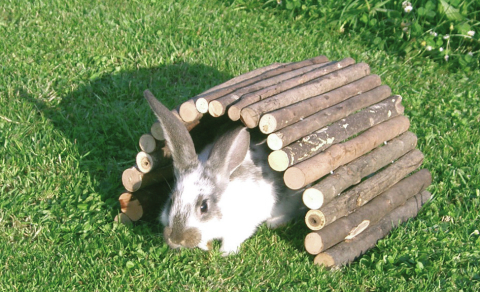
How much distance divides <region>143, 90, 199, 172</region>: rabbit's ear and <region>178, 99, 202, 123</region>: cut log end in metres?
0.12

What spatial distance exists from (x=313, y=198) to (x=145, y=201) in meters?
1.33

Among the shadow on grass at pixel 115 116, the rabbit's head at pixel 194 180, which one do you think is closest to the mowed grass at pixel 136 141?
the shadow on grass at pixel 115 116

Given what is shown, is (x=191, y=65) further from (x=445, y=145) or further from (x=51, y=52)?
(x=445, y=145)

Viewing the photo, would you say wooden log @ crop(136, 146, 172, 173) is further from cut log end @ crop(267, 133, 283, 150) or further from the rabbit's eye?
cut log end @ crop(267, 133, 283, 150)

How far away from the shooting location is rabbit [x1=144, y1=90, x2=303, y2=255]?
411 cm

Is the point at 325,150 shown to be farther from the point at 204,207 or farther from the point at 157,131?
the point at 157,131

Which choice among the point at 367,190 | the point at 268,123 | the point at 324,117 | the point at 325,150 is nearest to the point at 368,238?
the point at 367,190

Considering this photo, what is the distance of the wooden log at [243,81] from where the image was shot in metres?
4.23

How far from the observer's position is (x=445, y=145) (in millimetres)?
5625

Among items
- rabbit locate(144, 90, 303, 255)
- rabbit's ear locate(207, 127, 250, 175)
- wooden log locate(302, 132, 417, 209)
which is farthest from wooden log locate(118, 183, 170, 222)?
wooden log locate(302, 132, 417, 209)

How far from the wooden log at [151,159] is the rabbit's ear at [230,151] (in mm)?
387

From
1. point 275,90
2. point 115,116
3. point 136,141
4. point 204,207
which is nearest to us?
point 204,207

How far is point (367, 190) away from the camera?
4531 mm

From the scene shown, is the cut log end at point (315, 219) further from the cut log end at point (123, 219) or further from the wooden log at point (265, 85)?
the cut log end at point (123, 219)
